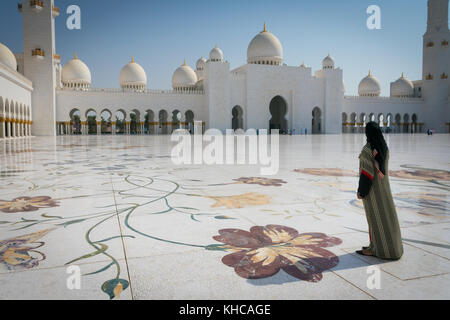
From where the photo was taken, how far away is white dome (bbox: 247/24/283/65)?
948 inches

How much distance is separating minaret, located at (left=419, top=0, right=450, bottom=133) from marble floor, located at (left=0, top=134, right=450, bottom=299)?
30708mm

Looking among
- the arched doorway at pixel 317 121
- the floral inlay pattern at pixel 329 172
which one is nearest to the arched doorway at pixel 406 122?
the arched doorway at pixel 317 121

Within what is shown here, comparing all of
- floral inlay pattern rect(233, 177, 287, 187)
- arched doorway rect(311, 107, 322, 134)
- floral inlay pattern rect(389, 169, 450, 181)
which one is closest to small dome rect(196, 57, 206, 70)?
arched doorway rect(311, 107, 322, 134)

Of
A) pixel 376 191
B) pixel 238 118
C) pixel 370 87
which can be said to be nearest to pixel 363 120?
pixel 370 87

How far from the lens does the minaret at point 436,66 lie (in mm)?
27531

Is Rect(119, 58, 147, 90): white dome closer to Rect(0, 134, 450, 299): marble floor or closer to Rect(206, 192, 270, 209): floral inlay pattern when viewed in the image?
Rect(0, 134, 450, 299): marble floor

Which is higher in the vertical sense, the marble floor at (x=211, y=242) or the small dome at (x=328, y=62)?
the small dome at (x=328, y=62)

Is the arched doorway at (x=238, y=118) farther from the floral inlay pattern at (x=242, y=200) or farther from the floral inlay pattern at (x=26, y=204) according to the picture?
the floral inlay pattern at (x=26, y=204)

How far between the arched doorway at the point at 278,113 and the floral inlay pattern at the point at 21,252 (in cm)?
2429

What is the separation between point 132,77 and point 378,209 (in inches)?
1005

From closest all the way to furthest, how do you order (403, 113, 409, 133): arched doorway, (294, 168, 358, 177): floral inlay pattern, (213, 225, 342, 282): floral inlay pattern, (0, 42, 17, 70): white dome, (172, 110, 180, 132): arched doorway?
(213, 225, 342, 282): floral inlay pattern, (294, 168, 358, 177): floral inlay pattern, (0, 42, 17, 70): white dome, (172, 110, 180, 132): arched doorway, (403, 113, 409, 133): arched doorway

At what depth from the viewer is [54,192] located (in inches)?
110

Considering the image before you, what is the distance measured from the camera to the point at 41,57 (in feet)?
60.0
